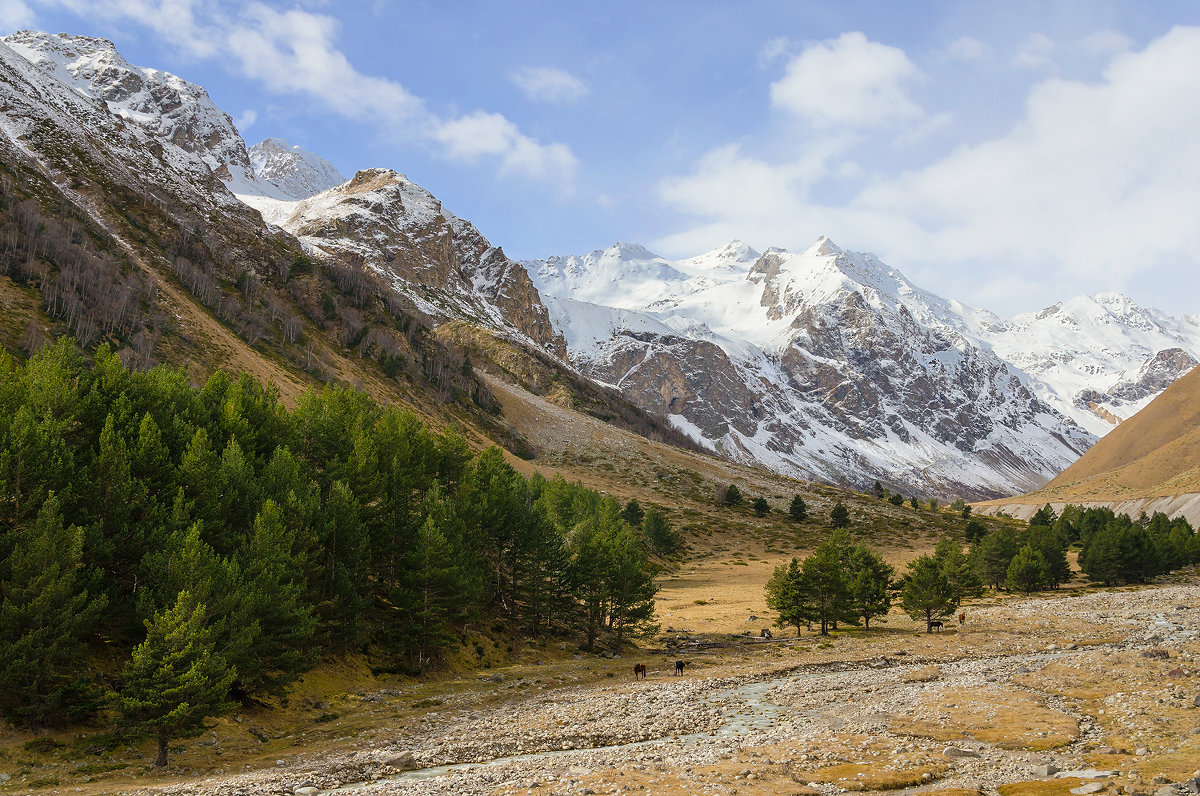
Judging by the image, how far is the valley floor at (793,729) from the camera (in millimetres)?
22031

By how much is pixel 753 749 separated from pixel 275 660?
21.1 meters

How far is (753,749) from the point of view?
26.4m

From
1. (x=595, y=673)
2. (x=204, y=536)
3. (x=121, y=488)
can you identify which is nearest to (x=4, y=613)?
(x=121, y=488)

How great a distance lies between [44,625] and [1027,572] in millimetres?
98543

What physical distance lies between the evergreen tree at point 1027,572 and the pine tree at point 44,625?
314 feet

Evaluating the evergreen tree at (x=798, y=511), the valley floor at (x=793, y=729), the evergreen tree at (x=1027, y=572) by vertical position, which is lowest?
the evergreen tree at (x=1027, y=572)

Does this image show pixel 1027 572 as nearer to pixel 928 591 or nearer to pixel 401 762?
pixel 928 591

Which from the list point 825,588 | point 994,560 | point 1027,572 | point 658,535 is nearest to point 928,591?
point 825,588

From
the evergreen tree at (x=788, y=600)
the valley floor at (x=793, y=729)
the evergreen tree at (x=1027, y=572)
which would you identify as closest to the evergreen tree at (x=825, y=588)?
the evergreen tree at (x=788, y=600)

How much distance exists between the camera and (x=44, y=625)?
2609 cm

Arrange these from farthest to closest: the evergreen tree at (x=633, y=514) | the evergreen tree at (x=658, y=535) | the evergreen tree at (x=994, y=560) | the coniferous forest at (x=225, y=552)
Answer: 1. the evergreen tree at (x=633, y=514)
2. the evergreen tree at (x=658, y=535)
3. the evergreen tree at (x=994, y=560)
4. the coniferous forest at (x=225, y=552)

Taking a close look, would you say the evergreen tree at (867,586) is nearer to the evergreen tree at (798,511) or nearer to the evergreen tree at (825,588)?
the evergreen tree at (825,588)

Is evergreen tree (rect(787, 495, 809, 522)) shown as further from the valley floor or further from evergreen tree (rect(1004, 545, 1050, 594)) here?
the valley floor

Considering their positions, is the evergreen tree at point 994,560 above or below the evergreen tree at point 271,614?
below
